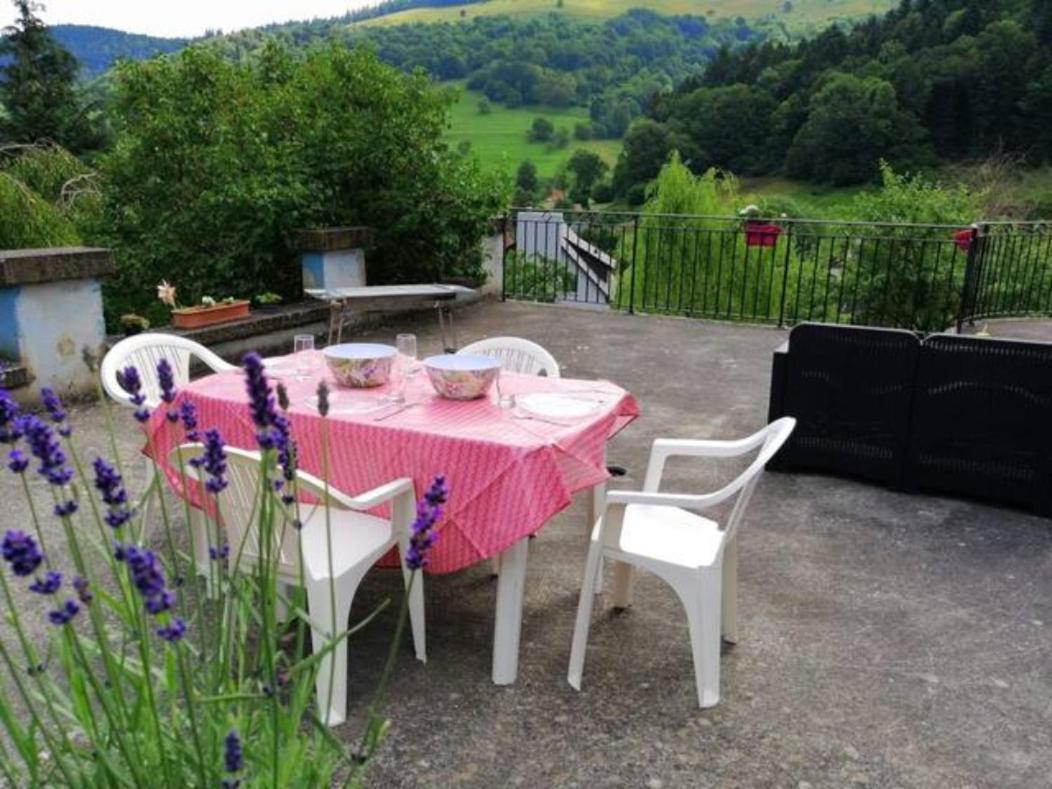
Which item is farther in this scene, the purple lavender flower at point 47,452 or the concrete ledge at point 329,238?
the concrete ledge at point 329,238

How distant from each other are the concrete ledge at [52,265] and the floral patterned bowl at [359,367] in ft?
8.20

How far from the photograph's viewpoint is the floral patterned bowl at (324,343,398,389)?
2.90m

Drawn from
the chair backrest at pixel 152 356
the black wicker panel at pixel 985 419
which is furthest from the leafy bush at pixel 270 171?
the black wicker panel at pixel 985 419

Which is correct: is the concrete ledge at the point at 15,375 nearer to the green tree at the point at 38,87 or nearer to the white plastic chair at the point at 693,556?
the white plastic chair at the point at 693,556

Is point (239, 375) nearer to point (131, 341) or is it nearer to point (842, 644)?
point (131, 341)

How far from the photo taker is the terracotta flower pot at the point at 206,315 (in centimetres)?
557

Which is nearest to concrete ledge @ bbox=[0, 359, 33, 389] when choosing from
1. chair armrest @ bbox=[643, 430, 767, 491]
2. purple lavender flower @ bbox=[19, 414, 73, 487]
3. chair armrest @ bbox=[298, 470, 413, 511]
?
chair armrest @ bbox=[298, 470, 413, 511]

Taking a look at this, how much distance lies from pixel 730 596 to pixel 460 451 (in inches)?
37.7

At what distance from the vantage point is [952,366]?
3.69m

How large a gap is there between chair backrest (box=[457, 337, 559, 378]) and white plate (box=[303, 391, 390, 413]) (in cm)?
89

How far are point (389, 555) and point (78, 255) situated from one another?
10.4 ft

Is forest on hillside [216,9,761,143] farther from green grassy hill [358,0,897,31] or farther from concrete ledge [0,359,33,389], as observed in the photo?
concrete ledge [0,359,33,389]

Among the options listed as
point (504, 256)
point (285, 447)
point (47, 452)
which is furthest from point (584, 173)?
point (47, 452)

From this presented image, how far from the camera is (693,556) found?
2428 mm
